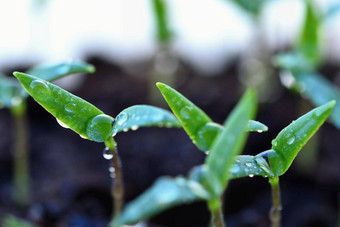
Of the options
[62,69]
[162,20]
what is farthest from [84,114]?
[162,20]

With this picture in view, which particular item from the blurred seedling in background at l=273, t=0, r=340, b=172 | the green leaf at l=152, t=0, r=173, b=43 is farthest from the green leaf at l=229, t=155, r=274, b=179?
the green leaf at l=152, t=0, r=173, b=43

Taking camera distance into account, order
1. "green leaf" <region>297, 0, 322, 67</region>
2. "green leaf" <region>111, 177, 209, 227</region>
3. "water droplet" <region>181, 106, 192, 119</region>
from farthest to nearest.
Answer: "green leaf" <region>297, 0, 322, 67</region>
"water droplet" <region>181, 106, 192, 119</region>
"green leaf" <region>111, 177, 209, 227</region>

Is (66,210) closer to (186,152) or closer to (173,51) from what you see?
(186,152)

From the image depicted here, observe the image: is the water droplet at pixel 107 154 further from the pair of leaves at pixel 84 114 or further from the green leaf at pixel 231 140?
the green leaf at pixel 231 140

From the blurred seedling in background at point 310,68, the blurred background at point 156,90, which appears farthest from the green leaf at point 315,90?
the blurred background at point 156,90

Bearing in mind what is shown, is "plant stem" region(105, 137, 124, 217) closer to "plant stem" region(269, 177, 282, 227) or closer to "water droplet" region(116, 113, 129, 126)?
"water droplet" region(116, 113, 129, 126)

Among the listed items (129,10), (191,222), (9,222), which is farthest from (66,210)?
(129,10)

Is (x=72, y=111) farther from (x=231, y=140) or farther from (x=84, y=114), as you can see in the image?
(x=231, y=140)
